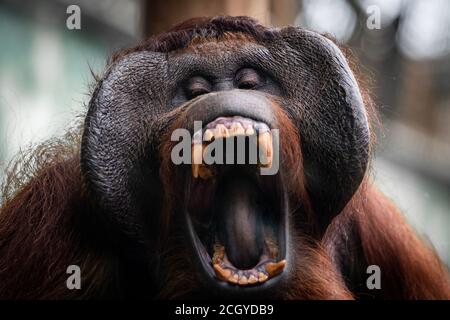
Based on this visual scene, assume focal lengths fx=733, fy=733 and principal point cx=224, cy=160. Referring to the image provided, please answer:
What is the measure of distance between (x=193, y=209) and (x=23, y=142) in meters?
1.24

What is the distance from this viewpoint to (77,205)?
2873 millimetres

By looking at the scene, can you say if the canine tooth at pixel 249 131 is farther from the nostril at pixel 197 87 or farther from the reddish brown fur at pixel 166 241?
the nostril at pixel 197 87

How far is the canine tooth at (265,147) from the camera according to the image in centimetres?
232

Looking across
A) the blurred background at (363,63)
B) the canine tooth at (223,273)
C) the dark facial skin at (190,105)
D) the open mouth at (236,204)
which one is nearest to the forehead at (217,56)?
the dark facial skin at (190,105)

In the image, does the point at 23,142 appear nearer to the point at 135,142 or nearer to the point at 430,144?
the point at 135,142

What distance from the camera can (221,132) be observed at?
7.55ft

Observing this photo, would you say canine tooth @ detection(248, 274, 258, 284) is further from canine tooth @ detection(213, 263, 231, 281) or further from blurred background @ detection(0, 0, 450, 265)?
blurred background @ detection(0, 0, 450, 265)

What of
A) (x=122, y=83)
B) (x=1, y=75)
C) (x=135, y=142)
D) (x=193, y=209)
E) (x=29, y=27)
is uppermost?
(x=29, y=27)

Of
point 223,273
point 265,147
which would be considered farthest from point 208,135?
point 223,273

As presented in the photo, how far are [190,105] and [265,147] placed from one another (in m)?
0.35

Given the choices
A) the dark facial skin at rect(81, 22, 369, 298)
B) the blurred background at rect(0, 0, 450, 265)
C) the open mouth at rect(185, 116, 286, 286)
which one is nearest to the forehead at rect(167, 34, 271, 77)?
the dark facial skin at rect(81, 22, 369, 298)

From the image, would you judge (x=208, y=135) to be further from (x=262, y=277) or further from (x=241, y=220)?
(x=262, y=277)

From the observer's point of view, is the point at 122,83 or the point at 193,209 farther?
the point at 122,83

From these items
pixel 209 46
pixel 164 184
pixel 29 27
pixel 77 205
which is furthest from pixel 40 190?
pixel 29 27
